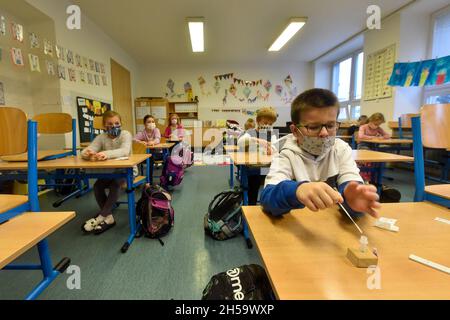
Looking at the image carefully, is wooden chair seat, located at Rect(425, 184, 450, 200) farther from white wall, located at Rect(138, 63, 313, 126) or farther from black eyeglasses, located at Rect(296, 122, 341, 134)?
white wall, located at Rect(138, 63, 313, 126)

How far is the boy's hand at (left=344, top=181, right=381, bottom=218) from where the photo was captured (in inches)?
20.7

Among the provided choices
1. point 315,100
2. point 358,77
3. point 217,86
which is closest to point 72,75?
point 315,100

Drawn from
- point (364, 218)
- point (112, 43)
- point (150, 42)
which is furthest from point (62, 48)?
point (364, 218)

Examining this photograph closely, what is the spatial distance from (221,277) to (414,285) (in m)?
0.56

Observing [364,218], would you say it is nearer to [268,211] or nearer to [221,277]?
[268,211]

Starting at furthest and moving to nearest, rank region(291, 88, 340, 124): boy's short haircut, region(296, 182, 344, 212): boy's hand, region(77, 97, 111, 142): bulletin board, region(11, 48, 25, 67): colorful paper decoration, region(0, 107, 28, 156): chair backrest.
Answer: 1. region(77, 97, 111, 142): bulletin board
2. region(11, 48, 25, 67): colorful paper decoration
3. region(0, 107, 28, 156): chair backrest
4. region(291, 88, 340, 124): boy's short haircut
5. region(296, 182, 344, 212): boy's hand

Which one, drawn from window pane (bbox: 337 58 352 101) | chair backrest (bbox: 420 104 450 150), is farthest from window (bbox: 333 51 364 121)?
chair backrest (bbox: 420 104 450 150)

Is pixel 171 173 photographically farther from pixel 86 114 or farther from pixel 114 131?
pixel 86 114

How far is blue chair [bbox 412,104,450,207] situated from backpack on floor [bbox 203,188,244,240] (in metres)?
1.29

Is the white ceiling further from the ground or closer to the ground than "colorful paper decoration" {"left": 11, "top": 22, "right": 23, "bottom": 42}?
further from the ground

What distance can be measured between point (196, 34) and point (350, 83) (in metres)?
4.27

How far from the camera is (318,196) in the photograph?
0.51m

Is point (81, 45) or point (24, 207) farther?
point (81, 45)

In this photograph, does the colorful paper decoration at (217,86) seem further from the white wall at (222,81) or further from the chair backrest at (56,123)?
the chair backrest at (56,123)
